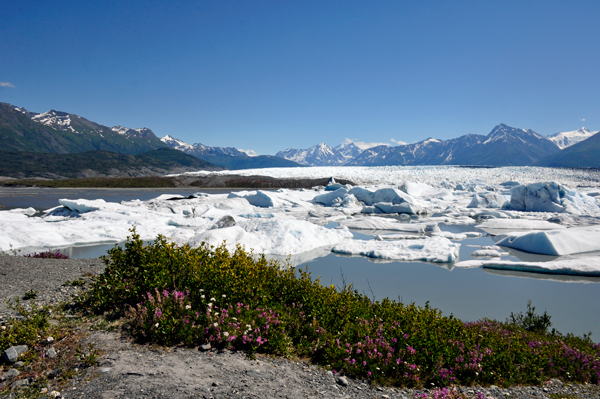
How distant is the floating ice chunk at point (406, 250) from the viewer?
13.2 metres

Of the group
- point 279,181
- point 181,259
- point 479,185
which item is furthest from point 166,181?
point 181,259

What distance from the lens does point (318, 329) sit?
507 centimetres

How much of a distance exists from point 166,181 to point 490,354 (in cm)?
8451

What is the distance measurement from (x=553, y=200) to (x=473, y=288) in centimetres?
2686

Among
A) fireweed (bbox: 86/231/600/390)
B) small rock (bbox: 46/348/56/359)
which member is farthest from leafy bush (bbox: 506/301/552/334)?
small rock (bbox: 46/348/56/359)

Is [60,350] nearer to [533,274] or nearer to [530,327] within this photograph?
[530,327]

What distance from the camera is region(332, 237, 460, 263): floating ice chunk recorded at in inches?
521

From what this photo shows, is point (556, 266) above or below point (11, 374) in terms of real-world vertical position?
below

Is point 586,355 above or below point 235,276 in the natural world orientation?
below

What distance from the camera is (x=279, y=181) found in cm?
7738

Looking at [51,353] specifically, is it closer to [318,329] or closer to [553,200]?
[318,329]

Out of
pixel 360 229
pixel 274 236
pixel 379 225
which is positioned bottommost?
pixel 360 229

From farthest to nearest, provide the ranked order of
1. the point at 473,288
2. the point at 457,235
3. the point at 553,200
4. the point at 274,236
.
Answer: the point at 553,200, the point at 457,235, the point at 274,236, the point at 473,288

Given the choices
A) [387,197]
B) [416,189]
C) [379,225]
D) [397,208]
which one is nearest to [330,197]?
[387,197]
